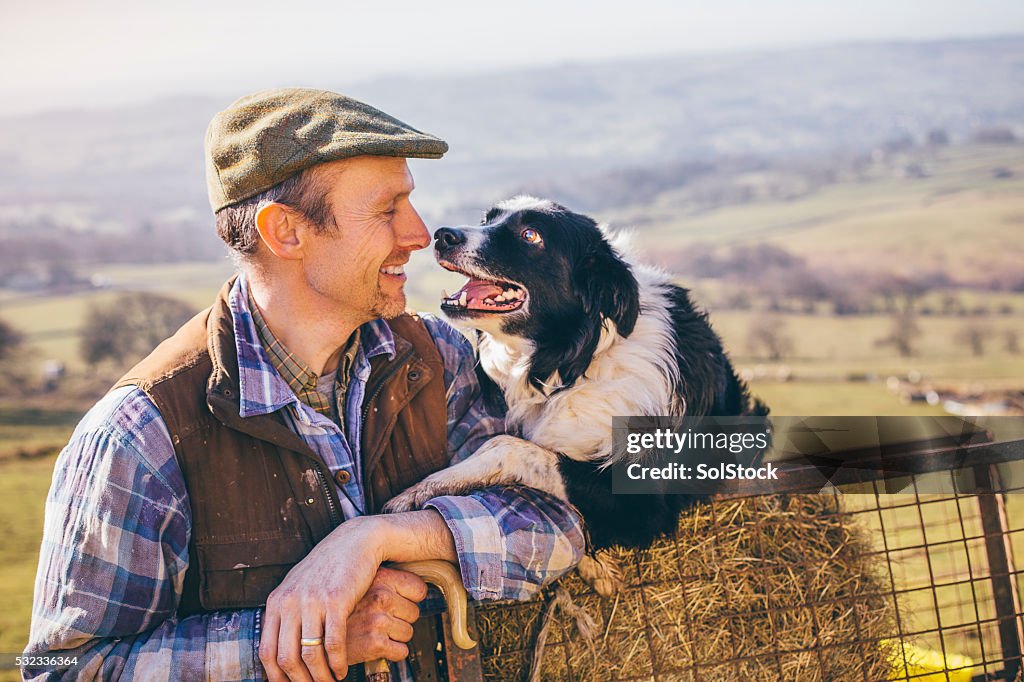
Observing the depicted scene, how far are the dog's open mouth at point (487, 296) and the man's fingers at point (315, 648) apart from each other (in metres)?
1.24

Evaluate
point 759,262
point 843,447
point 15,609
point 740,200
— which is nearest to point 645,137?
point 740,200

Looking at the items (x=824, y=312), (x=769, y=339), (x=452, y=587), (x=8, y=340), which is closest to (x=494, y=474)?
(x=452, y=587)

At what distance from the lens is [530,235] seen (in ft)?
9.66

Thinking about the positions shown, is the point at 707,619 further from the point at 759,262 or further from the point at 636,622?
the point at 759,262

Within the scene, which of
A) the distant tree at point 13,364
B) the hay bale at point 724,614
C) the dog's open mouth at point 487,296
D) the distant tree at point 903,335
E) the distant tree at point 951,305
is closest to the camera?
the hay bale at point 724,614

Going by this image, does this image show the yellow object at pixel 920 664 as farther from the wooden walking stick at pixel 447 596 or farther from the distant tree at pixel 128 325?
the distant tree at pixel 128 325

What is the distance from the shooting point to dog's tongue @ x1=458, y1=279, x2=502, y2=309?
2920 mm

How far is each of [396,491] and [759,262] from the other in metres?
25.0

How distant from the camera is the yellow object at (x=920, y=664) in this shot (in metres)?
2.39

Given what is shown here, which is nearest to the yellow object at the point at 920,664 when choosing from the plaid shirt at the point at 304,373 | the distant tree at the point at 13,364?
the plaid shirt at the point at 304,373

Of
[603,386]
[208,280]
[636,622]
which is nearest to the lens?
[636,622]

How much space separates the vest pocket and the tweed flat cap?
937 mm

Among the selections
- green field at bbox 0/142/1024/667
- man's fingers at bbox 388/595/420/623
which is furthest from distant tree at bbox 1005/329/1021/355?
man's fingers at bbox 388/595/420/623

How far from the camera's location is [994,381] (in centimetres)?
1534
